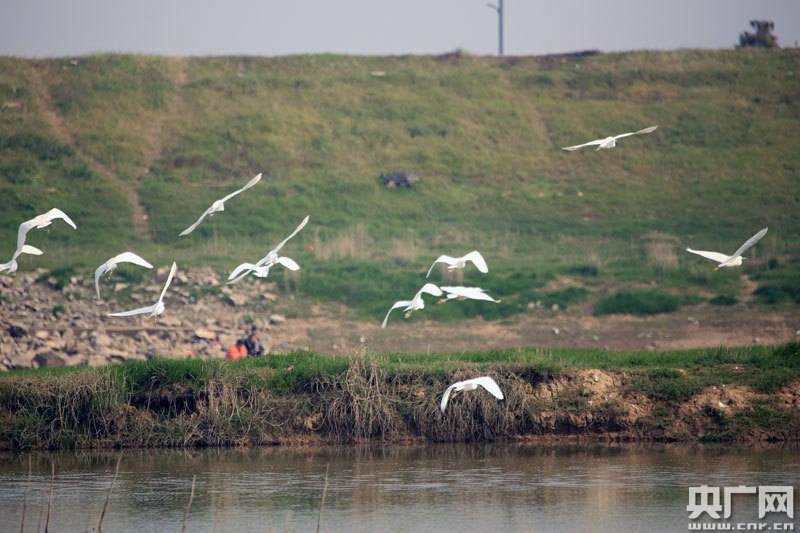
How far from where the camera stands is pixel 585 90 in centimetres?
4812

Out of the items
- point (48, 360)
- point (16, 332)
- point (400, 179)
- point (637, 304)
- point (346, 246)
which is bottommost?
point (48, 360)

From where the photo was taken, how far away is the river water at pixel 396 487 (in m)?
11.8

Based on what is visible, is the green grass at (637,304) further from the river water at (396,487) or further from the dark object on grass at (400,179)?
the dark object on grass at (400,179)

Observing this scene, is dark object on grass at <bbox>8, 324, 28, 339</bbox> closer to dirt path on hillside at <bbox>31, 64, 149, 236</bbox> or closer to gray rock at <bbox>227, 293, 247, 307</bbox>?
gray rock at <bbox>227, 293, 247, 307</bbox>

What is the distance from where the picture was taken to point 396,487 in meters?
13.5

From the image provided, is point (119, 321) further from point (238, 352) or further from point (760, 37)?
point (760, 37)

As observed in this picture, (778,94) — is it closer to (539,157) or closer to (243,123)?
(539,157)

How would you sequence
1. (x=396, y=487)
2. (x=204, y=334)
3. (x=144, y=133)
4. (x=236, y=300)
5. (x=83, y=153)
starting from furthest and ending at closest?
(x=144, y=133)
(x=83, y=153)
(x=236, y=300)
(x=204, y=334)
(x=396, y=487)

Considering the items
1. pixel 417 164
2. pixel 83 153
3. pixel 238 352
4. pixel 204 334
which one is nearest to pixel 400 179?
pixel 417 164

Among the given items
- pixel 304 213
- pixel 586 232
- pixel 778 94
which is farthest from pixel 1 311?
pixel 778 94

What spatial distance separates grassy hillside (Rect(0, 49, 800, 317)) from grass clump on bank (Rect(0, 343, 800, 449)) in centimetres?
1074

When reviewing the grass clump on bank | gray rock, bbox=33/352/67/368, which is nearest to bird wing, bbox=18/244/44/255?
the grass clump on bank

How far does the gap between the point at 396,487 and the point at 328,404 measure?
3069 millimetres

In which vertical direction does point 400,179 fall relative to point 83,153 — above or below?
below
